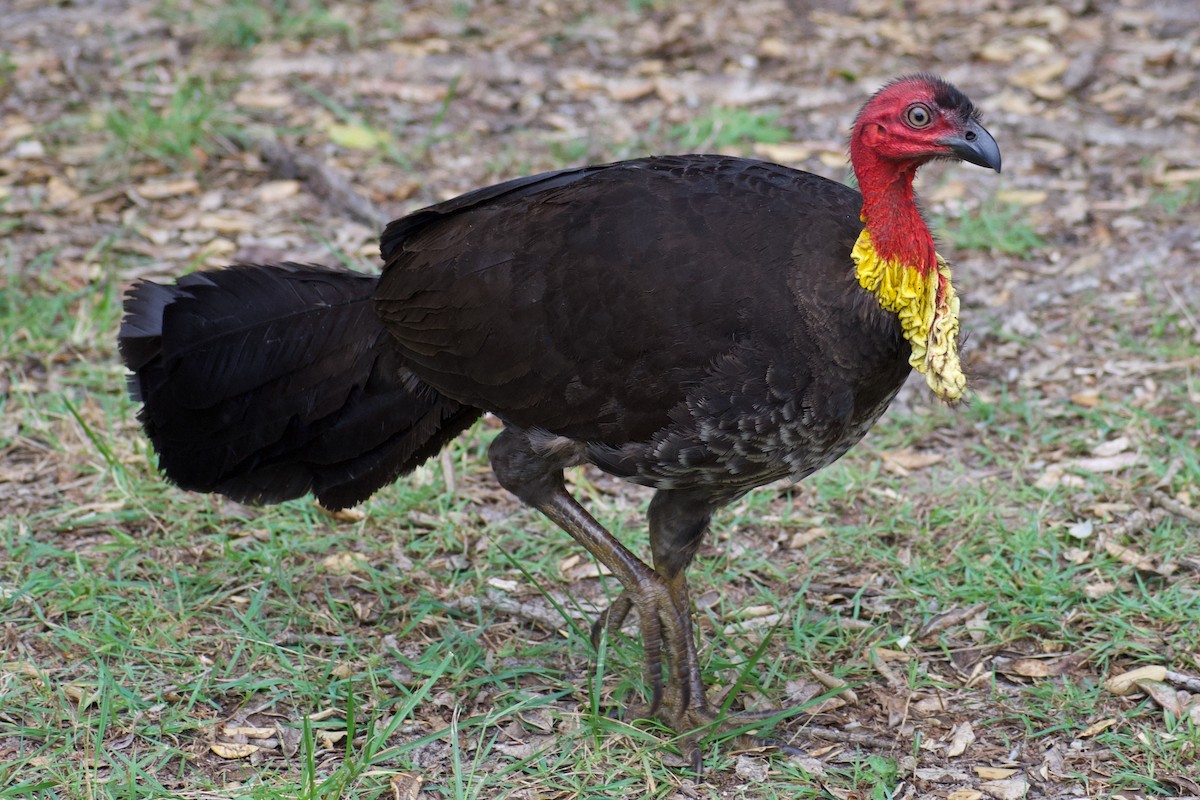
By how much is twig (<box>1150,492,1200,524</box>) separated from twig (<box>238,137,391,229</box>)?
3.84m

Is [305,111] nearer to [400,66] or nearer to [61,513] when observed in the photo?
[400,66]

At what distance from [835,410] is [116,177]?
473 cm

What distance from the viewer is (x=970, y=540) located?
15.7 ft

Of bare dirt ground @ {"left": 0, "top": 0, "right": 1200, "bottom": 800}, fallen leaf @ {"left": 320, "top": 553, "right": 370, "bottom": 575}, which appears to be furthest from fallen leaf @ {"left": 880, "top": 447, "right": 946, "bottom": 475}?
fallen leaf @ {"left": 320, "top": 553, "right": 370, "bottom": 575}

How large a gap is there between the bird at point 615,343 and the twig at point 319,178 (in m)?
2.36

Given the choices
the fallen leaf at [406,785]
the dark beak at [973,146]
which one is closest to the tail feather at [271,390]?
the fallen leaf at [406,785]

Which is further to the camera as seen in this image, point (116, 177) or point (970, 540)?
point (116, 177)

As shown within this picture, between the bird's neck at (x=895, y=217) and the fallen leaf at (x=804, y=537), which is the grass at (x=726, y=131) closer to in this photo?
the fallen leaf at (x=804, y=537)

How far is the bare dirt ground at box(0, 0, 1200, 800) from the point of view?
452cm

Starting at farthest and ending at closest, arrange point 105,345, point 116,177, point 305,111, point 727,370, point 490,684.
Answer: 1. point 305,111
2. point 116,177
3. point 105,345
4. point 490,684
5. point 727,370

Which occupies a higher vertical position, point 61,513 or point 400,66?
point 400,66

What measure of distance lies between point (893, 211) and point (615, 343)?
0.87 m

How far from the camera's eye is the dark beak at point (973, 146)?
3.64 meters

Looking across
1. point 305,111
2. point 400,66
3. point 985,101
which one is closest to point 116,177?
point 305,111
